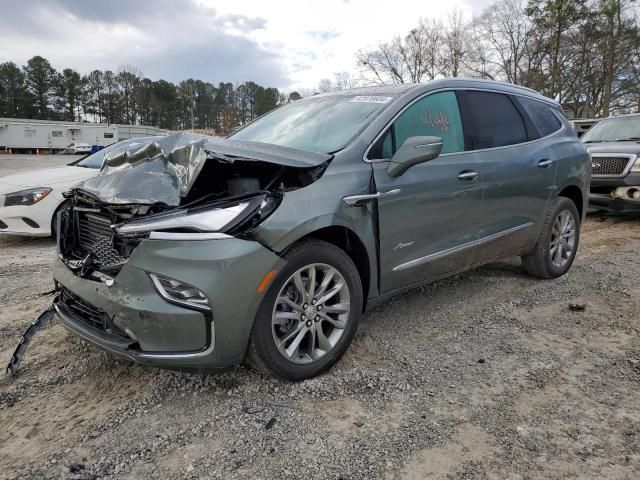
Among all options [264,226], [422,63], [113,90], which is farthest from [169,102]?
[264,226]

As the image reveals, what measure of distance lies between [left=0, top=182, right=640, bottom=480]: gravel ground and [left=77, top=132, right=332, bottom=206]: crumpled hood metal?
1.08 metres

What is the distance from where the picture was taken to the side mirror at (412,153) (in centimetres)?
300

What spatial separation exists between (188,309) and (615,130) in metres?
9.76

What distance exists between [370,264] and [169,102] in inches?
3391

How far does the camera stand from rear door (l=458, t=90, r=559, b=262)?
3.79 meters

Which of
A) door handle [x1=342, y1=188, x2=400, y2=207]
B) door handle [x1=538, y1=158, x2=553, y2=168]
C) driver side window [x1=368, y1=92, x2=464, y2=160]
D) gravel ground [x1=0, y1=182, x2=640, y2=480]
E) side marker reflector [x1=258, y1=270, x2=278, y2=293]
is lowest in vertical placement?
gravel ground [x1=0, y1=182, x2=640, y2=480]

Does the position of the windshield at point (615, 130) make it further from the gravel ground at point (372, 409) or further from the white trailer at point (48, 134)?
the white trailer at point (48, 134)

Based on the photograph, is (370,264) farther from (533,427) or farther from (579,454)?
(579,454)

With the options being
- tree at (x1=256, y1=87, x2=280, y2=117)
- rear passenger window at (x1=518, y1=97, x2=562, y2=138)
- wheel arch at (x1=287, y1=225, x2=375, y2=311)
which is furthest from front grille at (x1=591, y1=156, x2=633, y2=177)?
tree at (x1=256, y1=87, x2=280, y2=117)

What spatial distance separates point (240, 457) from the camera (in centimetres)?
217

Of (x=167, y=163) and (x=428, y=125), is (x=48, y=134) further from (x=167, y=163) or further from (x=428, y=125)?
(x=428, y=125)

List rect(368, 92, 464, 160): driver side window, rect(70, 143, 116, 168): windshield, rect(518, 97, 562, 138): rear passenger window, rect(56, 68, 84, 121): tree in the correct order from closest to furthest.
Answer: rect(368, 92, 464, 160): driver side window → rect(518, 97, 562, 138): rear passenger window → rect(70, 143, 116, 168): windshield → rect(56, 68, 84, 121): tree

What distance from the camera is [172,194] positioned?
2561mm

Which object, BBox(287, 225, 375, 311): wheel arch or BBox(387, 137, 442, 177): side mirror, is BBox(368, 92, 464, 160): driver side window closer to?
BBox(387, 137, 442, 177): side mirror
